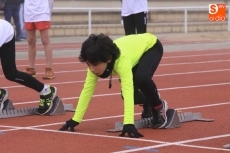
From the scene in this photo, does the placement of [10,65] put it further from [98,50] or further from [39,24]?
[39,24]

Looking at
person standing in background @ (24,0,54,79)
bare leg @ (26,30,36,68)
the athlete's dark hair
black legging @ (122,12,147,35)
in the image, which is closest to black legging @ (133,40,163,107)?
the athlete's dark hair

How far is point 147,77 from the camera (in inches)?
295

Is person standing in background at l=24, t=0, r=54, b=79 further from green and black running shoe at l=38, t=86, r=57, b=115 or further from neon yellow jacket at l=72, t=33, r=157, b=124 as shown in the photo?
neon yellow jacket at l=72, t=33, r=157, b=124

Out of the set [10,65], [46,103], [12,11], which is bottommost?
[12,11]

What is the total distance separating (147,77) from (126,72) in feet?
1.37

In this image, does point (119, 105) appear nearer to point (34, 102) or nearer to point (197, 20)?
point (34, 102)

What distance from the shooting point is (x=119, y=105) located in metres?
9.52

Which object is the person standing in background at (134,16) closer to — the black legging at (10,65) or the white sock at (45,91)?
the white sock at (45,91)

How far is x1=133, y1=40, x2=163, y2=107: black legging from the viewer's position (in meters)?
7.48

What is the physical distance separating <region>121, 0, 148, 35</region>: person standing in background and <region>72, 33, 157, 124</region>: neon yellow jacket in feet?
12.6

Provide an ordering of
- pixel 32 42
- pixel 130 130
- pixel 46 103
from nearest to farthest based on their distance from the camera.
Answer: pixel 130 130 < pixel 46 103 < pixel 32 42

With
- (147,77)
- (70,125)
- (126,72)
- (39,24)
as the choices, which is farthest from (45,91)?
(39,24)

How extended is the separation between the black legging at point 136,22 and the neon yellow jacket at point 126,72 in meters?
3.83

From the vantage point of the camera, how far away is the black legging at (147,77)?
Result: 7.48 metres
